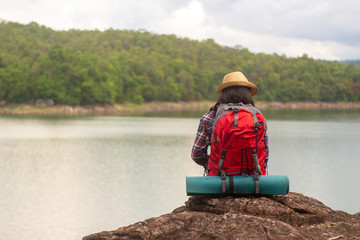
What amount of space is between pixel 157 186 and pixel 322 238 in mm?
13907

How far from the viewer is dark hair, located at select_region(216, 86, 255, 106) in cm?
342

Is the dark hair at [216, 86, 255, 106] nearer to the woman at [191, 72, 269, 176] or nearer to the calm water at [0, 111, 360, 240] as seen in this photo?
the woman at [191, 72, 269, 176]

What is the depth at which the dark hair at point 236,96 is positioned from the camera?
342 cm

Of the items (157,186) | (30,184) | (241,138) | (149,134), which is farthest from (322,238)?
(149,134)

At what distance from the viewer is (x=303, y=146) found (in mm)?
29031

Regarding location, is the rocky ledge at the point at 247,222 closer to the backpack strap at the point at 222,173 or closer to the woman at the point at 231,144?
the backpack strap at the point at 222,173

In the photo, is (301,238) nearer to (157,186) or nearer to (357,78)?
(157,186)

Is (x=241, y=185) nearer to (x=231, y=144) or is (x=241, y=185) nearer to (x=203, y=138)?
(x=231, y=144)

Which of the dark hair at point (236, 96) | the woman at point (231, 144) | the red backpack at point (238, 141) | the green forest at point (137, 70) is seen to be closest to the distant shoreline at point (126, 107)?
the green forest at point (137, 70)

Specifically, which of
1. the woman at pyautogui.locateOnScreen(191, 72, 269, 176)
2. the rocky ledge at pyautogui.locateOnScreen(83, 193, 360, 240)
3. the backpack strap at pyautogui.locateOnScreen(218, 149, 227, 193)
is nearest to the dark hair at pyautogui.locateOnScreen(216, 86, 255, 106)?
the woman at pyautogui.locateOnScreen(191, 72, 269, 176)

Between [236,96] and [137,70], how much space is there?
99.4 m

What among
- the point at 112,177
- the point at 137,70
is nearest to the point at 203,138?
the point at 112,177

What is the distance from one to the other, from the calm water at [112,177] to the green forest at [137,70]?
40.0 m

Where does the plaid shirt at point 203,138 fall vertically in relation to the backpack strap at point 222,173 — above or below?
above
